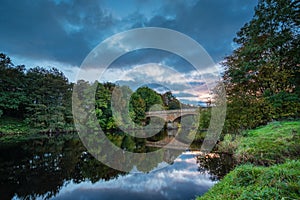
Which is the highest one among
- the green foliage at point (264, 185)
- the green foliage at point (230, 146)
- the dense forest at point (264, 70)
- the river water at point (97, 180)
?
the dense forest at point (264, 70)

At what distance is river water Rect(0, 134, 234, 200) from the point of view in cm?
547

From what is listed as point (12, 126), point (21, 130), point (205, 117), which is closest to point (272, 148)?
point (205, 117)

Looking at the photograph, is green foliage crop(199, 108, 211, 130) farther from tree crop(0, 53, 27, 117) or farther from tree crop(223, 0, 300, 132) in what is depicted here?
tree crop(0, 53, 27, 117)

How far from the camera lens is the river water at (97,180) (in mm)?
5469

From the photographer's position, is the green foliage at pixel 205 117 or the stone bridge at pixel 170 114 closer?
the green foliage at pixel 205 117

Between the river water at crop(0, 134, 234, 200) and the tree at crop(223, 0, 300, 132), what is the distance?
373cm

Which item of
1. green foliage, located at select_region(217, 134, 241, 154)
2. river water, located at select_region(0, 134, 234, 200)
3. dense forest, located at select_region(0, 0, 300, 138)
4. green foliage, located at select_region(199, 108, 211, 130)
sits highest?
dense forest, located at select_region(0, 0, 300, 138)

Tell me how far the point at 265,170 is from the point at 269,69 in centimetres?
762

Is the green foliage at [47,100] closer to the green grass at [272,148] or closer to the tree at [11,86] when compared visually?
the tree at [11,86]

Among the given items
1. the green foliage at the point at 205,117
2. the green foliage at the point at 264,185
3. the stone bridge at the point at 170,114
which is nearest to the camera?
the green foliage at the point at 264,185

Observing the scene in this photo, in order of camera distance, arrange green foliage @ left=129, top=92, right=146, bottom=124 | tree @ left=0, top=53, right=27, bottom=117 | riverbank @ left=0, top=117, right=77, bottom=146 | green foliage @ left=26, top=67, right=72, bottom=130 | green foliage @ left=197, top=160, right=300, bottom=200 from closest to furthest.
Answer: green foliage @ left=197, top=160, right=300, bottom=200, riverbank @ left=0, top=117, right=77, bottom=146, tree @ left=0, top=53, right=27, bottom=117, green foliage @ left=26, top=67, right=72, bottom=130, green foliage @ left=129, top=92, right=146, bottom=124

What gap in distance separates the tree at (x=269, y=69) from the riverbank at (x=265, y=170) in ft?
5.16

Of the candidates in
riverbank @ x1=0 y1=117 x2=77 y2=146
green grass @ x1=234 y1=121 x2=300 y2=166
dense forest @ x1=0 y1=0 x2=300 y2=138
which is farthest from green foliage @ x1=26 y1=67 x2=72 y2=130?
green grass @ x1=234 y1=121 x2=300 y2=166

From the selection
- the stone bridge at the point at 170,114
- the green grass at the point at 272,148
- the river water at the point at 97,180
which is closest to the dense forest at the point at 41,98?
the stone bridge at the point at 170,114
